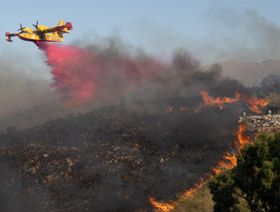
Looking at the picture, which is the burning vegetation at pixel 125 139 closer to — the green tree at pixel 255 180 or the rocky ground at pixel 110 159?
the rocky ground at pixel 110 159

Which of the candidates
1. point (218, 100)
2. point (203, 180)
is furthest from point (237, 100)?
point (203, 180)

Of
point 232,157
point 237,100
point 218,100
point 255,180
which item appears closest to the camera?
point 255,180

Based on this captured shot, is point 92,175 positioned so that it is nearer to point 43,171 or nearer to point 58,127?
point 43,171

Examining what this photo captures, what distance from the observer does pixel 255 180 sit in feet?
86.5

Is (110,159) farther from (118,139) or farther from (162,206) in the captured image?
(162,206)

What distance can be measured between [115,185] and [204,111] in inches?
993

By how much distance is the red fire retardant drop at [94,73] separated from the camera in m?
72.2

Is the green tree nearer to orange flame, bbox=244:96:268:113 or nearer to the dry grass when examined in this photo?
the dry grass

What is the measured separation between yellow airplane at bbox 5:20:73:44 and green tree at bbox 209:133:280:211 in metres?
32.5

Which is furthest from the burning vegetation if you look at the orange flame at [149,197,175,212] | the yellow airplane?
the yellow airplane

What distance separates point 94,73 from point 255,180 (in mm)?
53579

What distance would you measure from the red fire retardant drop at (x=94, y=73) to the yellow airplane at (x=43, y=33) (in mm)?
13947

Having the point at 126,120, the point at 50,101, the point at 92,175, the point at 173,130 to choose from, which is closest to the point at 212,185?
the point at 92,175

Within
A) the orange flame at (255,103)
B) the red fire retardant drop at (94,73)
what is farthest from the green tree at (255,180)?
the red fire retardant drop at (94,73)
